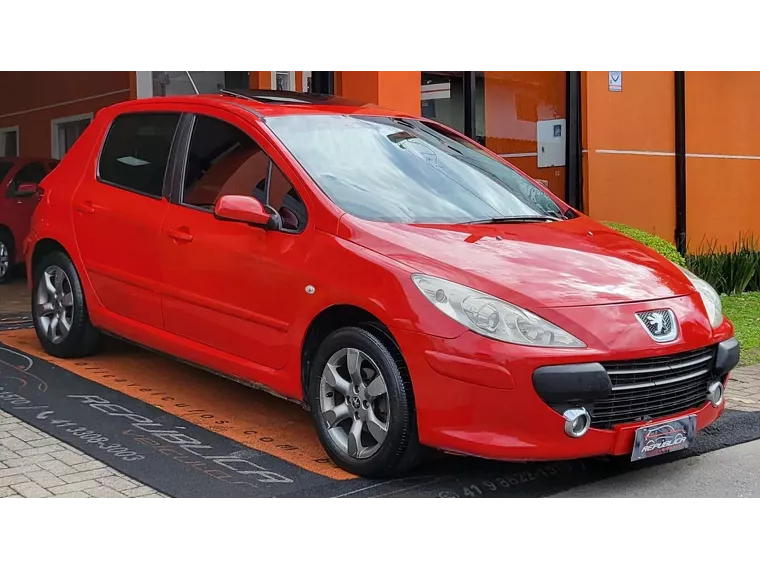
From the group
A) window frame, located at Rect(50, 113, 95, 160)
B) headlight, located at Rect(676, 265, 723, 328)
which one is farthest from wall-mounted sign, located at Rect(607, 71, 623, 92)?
window frame, located at Rect(50, 113, 95, 160)

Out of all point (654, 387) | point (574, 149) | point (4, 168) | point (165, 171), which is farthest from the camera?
point (4, 168)

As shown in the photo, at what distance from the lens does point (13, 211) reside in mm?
12539

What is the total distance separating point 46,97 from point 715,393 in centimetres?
1482

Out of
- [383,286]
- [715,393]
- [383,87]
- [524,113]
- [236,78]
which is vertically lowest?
[715,393]

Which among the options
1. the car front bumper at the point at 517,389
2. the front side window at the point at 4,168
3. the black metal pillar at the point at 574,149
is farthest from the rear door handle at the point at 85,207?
the front side window at the point at 4,168

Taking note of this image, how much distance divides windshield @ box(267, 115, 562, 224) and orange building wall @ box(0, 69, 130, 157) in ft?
26.2

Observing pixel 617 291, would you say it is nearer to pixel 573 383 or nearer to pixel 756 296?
pixel 573 383

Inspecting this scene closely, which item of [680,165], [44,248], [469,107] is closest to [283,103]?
[44,248]

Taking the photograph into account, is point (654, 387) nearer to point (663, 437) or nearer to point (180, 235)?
point (663, 437)

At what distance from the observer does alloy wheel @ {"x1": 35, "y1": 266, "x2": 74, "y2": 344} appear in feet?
21.0

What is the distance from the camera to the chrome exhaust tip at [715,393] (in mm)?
4555

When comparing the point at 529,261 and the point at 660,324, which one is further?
the point at 529,261

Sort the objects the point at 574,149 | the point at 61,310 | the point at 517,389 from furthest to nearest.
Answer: the point at 574,149
the point at 61,310
the point at 517,389

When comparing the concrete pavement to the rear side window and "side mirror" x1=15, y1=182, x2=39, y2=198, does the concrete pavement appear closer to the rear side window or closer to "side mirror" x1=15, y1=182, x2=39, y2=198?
the rear side window
